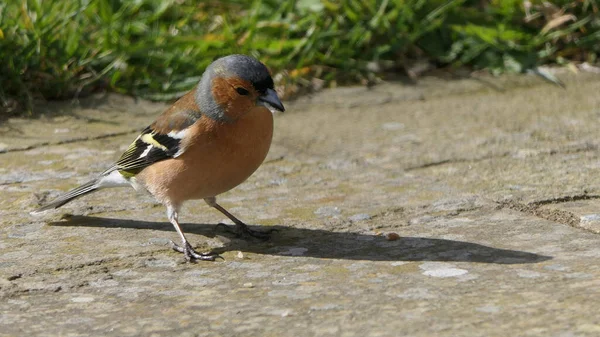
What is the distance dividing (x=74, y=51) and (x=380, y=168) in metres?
2.33

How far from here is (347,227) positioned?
4.25m

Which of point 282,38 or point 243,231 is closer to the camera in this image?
point 243,231

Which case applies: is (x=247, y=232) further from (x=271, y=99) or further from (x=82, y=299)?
(x=82, y=299)

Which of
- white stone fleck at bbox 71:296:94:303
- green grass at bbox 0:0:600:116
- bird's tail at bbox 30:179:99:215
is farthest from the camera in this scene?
green grass at bbox 0:0:600:116

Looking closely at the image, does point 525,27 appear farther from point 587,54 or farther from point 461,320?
point 461,320

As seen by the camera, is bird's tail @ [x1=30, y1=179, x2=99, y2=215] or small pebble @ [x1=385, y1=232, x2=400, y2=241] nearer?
small pebble @ [x1=385, y1=232, x2=400, y2=241]

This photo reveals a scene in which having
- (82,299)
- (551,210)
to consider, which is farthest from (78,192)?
(551,210)

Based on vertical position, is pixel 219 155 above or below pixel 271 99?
below

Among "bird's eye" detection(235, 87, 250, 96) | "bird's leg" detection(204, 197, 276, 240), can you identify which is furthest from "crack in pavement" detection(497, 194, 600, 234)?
"bird's eye" detection(235, 87, 250, 96)

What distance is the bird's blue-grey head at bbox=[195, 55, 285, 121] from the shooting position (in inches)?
160

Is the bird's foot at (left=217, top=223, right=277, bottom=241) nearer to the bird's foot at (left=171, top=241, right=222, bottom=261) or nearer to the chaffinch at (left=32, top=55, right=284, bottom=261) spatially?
the chaffinch at (left=32, top=55, right=284, bottom=261)

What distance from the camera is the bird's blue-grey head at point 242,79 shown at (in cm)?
407

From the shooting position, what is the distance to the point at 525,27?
7172 millimetres

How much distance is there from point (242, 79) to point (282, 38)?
9.27ft
